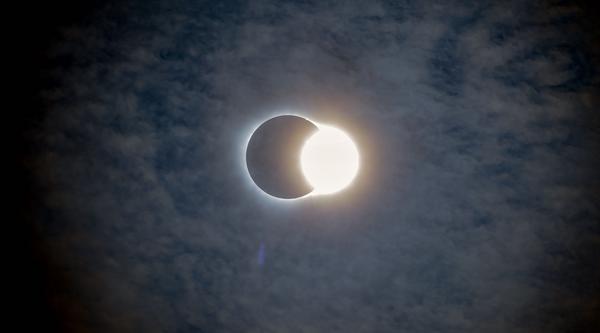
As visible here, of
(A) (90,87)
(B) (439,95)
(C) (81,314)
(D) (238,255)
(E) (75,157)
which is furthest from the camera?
(C) (81,314)

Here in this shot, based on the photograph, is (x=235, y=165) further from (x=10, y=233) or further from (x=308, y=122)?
(x=10, y=233)

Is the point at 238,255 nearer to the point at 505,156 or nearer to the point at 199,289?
the point at 199,289

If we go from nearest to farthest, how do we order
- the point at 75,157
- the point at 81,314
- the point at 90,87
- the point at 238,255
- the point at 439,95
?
the point at 439,95
the point at 90,87
the point at 75,157
the point at 238,255
the point at 81,314

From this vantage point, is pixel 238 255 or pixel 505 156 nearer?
pixel 505 156

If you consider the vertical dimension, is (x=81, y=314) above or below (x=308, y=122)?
below

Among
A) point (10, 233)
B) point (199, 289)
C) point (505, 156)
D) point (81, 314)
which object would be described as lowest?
point (81, 314)

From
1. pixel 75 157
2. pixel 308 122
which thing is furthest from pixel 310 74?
pixel 75 157

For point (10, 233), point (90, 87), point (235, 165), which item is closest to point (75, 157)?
point (90, 87)
